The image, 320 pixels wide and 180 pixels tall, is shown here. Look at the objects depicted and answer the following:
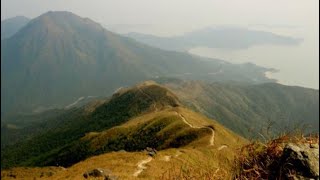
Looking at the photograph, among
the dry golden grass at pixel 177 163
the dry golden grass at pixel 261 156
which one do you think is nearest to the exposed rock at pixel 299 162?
the dry golden grass at pixel 261 156

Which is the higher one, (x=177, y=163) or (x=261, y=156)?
(x=261, y=156)

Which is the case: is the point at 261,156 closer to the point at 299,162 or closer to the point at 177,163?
the point at 299,162

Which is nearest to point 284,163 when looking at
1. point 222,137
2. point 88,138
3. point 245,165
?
point 245,165

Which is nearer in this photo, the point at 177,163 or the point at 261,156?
the point at 261,156

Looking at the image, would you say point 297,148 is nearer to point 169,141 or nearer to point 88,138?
point 169,141

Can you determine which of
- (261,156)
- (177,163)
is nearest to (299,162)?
(261,156)

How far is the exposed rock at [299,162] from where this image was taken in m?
10.3

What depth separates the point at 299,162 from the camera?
10508 millimetres

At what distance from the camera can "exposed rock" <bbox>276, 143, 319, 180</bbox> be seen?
33.7 ft

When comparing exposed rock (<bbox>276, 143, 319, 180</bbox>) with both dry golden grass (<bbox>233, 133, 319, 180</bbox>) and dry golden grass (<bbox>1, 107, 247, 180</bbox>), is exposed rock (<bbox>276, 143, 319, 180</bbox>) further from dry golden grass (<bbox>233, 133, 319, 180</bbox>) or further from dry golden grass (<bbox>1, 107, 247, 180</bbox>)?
dry golden grass (<bbox>1, 107, 247, 180</bbox>)

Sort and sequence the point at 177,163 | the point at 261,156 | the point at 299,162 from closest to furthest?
the point at 299,162 < the point at 261,156 < the point at 177,163

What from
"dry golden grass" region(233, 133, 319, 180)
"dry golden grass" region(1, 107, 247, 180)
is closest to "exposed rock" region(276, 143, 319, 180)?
"dry golden grass" region(233, 133, 319, 180)

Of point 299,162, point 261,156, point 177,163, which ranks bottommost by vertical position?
point 177,163

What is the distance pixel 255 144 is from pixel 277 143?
72cm
